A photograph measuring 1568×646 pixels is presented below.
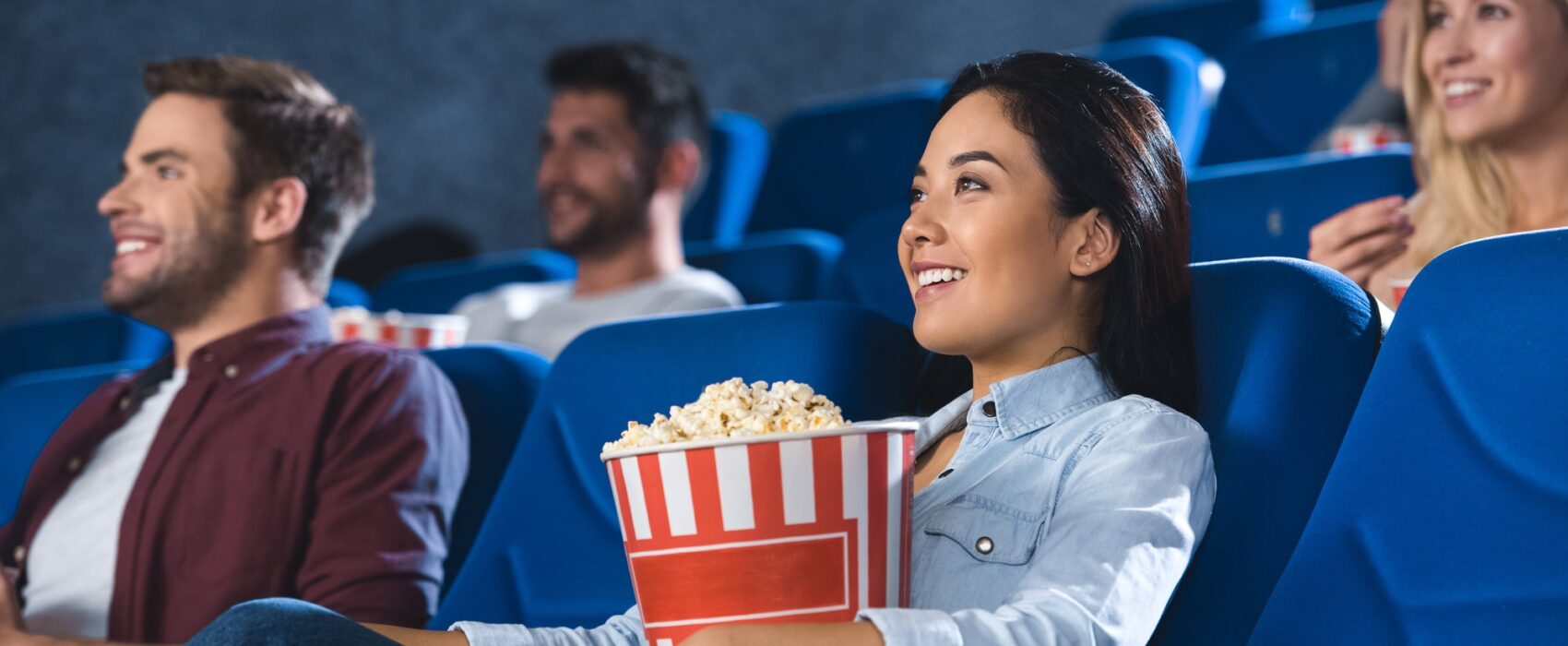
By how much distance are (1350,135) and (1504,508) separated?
1.70 meters

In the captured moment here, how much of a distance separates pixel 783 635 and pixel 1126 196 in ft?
1.46

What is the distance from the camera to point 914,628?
87 cm

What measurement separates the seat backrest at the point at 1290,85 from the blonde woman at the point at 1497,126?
43.8 inches

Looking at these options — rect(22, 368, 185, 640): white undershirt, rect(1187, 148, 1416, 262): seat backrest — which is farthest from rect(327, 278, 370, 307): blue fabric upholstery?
rect(1187, 148, 1416, 262): seat backrest

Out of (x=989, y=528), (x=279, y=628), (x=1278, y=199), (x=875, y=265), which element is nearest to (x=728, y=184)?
(x=875, y=265)

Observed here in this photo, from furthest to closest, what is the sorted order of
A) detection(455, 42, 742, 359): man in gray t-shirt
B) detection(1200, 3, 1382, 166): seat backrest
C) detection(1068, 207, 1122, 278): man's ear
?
1. detection(1200, 3, 1382, 166): seat backrest
2. detection(455, 42, 742, 359): man in gray t-shirt
3. detection(1068, 207, 1122, 278): man's ear

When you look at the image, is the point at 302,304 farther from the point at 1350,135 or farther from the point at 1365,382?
the point at 1350,135

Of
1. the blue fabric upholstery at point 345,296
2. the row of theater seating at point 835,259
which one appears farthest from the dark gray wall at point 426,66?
the blue fabric upholstery at point 345,296

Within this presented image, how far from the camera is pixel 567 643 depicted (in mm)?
1096

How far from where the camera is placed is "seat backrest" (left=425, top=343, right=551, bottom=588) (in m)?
Result: 1.68

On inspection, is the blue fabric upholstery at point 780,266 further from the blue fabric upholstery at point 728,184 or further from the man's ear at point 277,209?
the man's ear at point 277,209

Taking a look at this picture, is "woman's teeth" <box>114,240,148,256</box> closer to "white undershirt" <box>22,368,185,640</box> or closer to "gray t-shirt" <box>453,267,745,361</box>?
"white undershirt" <box>22,368,185,640</box>

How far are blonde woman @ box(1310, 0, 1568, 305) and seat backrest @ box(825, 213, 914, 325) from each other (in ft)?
2.24

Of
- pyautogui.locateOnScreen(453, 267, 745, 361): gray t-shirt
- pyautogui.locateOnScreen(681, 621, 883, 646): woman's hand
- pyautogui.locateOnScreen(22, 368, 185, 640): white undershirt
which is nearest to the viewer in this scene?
pyautogui.locateOnScreen(681, 621, 883, 646): woman's hand
